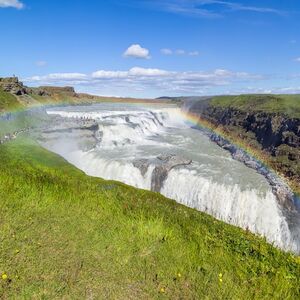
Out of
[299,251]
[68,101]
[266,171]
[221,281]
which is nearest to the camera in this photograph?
[221,281]

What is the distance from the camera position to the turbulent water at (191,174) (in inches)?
1225

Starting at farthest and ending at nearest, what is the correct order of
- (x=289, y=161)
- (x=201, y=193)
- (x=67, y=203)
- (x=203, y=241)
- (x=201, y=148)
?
(x=201, y=148)
(x=289, y=161)
(x=201, y=193)
(x=67, y=203)
(x=203, y=241)

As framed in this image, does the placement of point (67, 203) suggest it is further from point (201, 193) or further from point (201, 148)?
point (201, 148)

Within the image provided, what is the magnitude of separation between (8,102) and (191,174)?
72.0 metres

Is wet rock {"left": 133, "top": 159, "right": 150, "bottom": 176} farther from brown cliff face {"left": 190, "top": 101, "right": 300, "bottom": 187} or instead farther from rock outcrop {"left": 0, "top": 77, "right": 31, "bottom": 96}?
rock outcrop {"left": 0, "top": 77, "right": 31, "bottom": 96}

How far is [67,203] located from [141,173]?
27.8 m

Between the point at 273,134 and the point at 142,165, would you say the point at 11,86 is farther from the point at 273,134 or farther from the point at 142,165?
the point at 142,165

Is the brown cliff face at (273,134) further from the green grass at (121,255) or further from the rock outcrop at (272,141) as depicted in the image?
the green grass at (121,255)

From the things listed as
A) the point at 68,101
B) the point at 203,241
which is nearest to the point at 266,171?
the point at 203,241

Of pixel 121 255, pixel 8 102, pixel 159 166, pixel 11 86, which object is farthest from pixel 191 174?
pixel 11 86

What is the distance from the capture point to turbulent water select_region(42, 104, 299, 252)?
3112 cm

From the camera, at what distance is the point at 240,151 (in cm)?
5328

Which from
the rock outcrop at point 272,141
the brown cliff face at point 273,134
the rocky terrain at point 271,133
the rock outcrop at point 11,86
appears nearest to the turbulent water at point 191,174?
the rock outcrop at point 272,141

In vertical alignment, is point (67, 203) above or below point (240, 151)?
above
